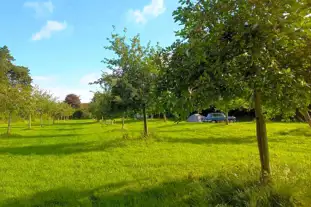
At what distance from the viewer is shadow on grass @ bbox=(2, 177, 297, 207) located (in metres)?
4.19

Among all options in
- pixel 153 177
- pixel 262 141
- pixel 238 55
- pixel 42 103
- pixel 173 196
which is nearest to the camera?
pixel 238 55

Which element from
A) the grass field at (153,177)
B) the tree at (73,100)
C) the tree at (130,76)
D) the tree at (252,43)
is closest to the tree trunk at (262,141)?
the grass field at (153,177)

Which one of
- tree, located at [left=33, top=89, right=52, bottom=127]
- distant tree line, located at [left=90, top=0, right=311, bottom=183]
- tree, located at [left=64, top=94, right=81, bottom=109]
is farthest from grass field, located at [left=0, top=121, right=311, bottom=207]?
tree, located at [left=64, top=94, right=81, bottom=109]

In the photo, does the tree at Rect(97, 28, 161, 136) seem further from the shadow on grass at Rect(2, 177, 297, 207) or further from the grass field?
the shadow on grass at Rect(2, 177, 297, 207)

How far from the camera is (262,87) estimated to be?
151 inches

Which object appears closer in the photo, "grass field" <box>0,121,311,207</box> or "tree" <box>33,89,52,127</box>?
"grass field" <box>0,121,311,207</box>

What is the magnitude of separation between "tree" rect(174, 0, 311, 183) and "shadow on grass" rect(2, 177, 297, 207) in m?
1.64

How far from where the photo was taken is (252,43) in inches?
148

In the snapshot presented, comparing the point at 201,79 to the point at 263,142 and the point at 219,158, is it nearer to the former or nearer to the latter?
the point at 263,142

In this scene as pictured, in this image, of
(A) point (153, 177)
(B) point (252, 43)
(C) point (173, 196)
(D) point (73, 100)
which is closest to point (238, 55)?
(B) point (252, 43)

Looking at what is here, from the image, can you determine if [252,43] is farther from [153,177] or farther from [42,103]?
[42,103]

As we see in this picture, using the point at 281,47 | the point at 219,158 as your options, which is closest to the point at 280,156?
the point at 219,158

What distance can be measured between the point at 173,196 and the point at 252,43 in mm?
3482

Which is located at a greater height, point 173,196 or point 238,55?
point 238,55
